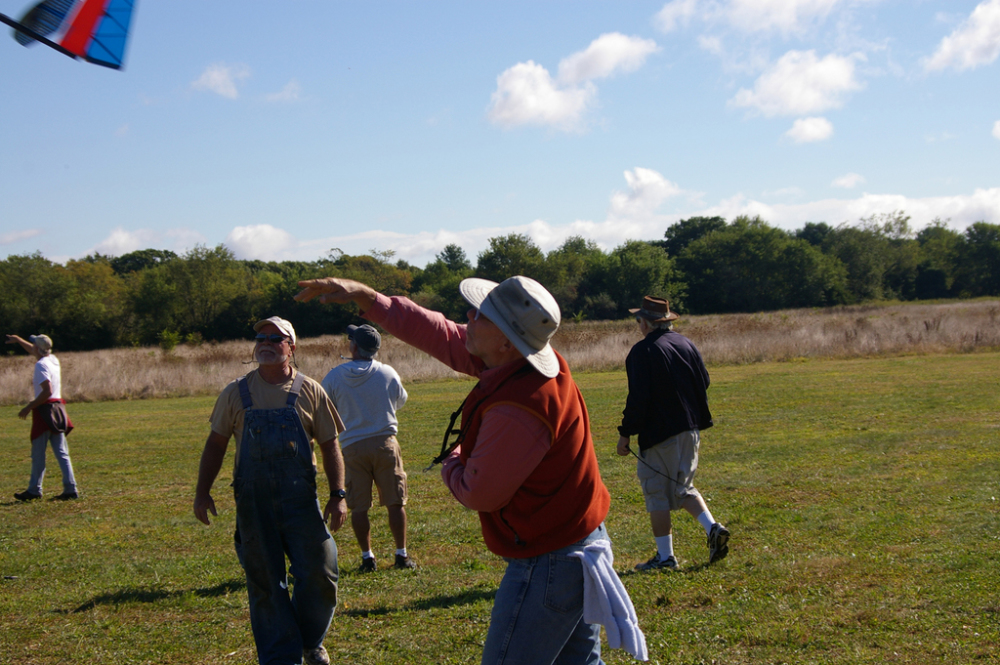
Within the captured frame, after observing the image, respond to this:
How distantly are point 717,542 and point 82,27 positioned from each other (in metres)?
5.62

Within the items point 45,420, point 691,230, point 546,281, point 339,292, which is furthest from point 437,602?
point 691,230

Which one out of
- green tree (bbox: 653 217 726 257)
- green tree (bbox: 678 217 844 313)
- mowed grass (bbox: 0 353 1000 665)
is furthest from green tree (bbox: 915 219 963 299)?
mowed grass (bbox: 0 353 1000 665)

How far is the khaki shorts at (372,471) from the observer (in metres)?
6.56

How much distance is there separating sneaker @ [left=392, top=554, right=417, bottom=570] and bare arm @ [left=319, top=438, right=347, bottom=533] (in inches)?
83.4

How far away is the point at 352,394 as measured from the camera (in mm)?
6578

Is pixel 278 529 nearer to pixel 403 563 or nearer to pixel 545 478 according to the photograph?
pixel 545 478

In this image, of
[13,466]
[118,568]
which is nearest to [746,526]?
[118,568]

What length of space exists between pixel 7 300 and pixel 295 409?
193 ft

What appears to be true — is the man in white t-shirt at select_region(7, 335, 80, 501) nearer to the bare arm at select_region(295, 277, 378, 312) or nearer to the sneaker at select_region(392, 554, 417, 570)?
the sneaker at select_region(392, 554, 417, 570)

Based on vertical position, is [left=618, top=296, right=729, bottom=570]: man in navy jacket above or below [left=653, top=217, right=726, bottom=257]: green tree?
below

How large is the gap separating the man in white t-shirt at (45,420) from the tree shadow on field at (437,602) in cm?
619

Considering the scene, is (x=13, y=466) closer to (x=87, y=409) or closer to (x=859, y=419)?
(x=87, y=409)

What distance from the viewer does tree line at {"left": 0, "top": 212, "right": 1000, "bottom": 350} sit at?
53.9 m

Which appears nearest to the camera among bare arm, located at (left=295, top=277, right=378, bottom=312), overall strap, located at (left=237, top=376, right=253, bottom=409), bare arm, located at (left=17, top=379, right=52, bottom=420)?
bare arm, located at (left=295, top=277, right=378, bottom=312)
